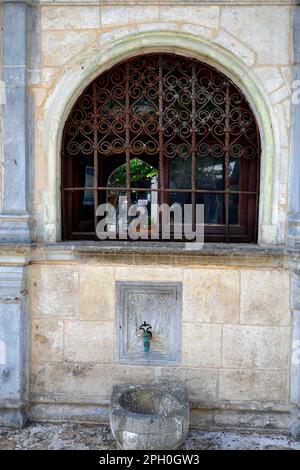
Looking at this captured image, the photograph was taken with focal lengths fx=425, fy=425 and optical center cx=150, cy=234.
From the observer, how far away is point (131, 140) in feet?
12.4

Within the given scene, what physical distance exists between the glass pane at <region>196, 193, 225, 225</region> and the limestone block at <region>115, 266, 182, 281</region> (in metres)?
0.59

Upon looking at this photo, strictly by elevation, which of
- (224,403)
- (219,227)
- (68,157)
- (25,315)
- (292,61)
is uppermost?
(292,61)

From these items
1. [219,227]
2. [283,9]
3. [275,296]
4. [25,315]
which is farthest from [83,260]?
[283,9]

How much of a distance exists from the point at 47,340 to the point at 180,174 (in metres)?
1.90

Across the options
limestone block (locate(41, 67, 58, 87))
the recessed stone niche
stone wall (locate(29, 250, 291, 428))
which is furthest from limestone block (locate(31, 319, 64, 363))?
limestone block (locate(41, 67, 58, 87))

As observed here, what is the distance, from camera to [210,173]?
12.6 ft

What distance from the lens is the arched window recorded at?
3.68 meters

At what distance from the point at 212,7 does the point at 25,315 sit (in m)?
3.02

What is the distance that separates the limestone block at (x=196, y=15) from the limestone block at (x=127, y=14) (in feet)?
0.39

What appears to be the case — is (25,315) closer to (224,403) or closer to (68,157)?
(68,157)

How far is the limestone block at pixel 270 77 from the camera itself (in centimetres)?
348

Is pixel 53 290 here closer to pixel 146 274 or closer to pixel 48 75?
pixel 146 274

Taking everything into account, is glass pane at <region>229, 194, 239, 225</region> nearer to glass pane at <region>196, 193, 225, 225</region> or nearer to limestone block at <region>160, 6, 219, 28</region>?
glass pane at <region>196, 193, 225, 225</region>
